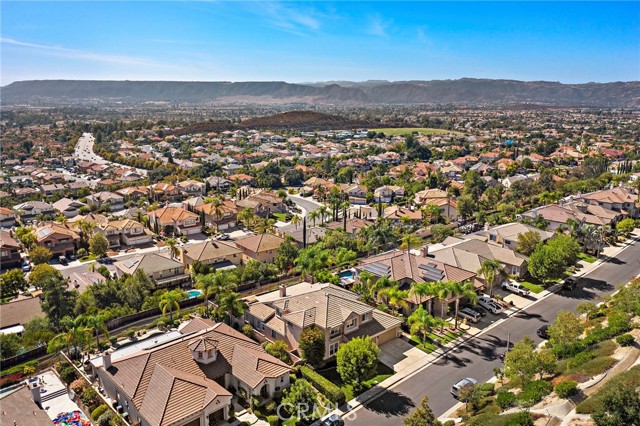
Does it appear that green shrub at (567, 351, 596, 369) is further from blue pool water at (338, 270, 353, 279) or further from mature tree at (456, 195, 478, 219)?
mature tree at (456, 195, 478, 219)

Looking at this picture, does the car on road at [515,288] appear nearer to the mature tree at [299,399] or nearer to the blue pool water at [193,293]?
the mature tree at [299,399]

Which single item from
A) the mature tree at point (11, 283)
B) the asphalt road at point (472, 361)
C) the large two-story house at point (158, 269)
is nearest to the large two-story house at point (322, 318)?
the asphalt road at point (472, 361)

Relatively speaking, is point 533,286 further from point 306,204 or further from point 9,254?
point 9,254

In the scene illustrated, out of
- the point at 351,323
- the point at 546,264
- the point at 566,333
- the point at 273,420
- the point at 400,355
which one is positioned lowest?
the point at 400,355

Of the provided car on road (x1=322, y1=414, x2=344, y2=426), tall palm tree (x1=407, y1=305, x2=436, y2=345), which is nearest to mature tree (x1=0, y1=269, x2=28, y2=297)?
car on road (x1=322, y1=414, x2=344, y2=426)

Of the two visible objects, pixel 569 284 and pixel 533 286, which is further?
pixel 533 286

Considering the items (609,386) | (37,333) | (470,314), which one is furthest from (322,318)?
(37,333)
